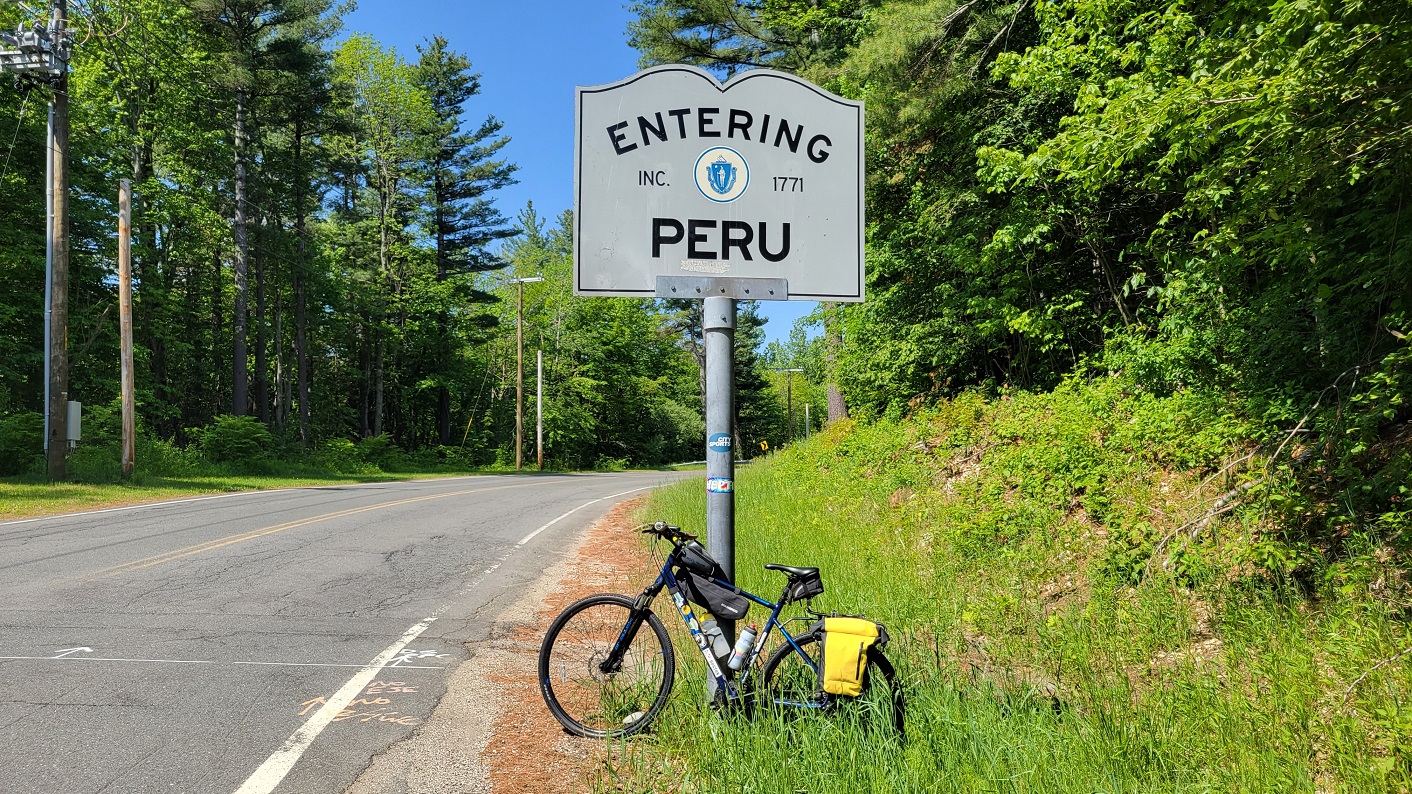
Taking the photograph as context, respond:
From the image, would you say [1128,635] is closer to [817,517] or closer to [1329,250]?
[1329,250]

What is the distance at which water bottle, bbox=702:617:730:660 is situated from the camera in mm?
3799

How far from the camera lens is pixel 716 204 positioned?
13.6 ft

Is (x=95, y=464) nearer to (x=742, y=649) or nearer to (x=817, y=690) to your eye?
(x=742, y=649)

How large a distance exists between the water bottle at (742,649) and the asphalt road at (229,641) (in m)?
1.90

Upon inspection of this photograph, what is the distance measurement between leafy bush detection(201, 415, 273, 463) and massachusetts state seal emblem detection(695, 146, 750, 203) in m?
26.0

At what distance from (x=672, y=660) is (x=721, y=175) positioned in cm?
261

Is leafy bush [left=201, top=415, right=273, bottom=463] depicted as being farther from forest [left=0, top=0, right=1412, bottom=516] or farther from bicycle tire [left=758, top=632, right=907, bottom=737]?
bicycle tire [left=758, top=632, right=907, bottom=737]

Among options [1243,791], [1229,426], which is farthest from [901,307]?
[1243,791]

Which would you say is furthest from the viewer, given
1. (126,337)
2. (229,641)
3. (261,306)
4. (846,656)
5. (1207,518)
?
(261,306)

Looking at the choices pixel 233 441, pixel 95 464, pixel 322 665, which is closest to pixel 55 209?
pixel 95 464

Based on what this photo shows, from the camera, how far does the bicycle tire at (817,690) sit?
347 cm

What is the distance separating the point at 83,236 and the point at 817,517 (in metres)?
29.6

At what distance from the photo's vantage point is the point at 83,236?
88.4 ft

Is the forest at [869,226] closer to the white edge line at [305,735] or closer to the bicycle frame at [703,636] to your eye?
the bicycle frame at [703,636]
